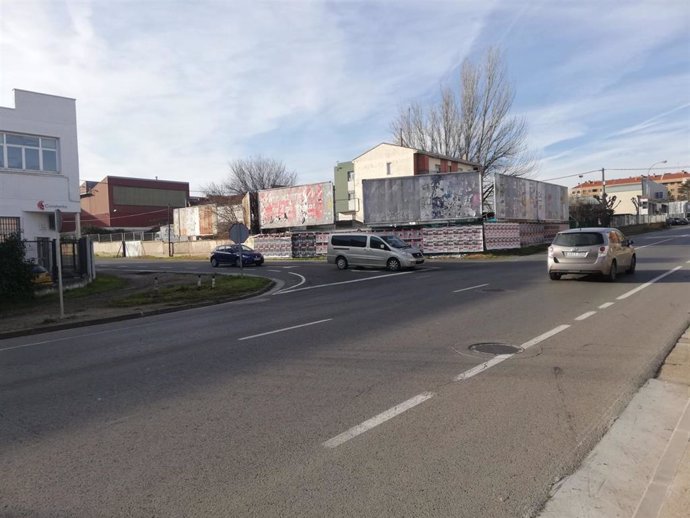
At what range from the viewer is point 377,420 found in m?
4.82

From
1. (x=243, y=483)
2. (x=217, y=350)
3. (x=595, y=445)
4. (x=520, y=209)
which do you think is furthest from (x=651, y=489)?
(x=520, y=209)

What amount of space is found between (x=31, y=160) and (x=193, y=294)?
1349cm

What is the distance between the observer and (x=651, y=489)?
3457 millimetres

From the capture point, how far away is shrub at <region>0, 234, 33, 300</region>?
16.3m

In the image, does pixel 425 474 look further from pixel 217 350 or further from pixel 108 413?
pixel 217 350

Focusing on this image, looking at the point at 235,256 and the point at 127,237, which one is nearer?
the point at 235,256

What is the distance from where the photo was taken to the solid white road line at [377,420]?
14.4ft

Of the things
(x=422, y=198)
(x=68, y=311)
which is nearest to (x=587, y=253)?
(x=68, y=311)

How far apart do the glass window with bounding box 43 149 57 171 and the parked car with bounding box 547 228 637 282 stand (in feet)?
75.6

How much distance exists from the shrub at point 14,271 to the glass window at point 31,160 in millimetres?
9282

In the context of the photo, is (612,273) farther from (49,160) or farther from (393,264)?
(49,160)

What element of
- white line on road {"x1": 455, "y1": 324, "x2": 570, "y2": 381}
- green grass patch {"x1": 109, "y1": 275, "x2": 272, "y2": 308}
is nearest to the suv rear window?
white line on road {"x1": 455, "y1": 324, "x2": 570, "y2": 381}

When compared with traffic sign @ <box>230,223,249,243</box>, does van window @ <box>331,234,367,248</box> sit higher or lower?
lower

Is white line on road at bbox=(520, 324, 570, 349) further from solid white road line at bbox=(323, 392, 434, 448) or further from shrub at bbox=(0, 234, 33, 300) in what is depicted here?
shrub at bbox=(0, 234, 33, 300)
